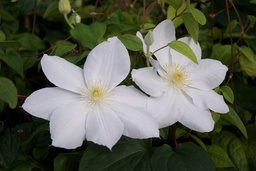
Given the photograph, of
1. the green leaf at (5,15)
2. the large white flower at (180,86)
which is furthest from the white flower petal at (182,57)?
the green leaf at (5,15)

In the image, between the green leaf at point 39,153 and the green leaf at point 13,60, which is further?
the green leaf at point 13,60

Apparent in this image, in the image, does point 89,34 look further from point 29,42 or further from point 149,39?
point 29,42

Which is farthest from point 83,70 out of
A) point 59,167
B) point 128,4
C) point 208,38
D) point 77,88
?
point 128,4

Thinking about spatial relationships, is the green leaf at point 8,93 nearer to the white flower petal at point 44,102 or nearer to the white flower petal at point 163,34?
the white flower petal at point 44,102

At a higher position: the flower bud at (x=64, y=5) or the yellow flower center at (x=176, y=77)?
the flower bud at (x=64, y=5)

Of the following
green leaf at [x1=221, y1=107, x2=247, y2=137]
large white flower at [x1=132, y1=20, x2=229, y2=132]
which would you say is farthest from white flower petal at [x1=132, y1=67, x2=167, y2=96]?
green leaf at [x1=221, y1=107, x2=247, y2=137]

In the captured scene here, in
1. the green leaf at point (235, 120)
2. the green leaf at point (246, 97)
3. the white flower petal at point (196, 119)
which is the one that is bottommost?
the green leaf at point (246, 97)

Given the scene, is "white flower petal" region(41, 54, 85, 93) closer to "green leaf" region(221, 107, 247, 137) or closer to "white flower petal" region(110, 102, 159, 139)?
"white flower petal" region(110, 102, 159, 139)

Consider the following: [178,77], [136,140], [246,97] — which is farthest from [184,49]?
[246,97]
